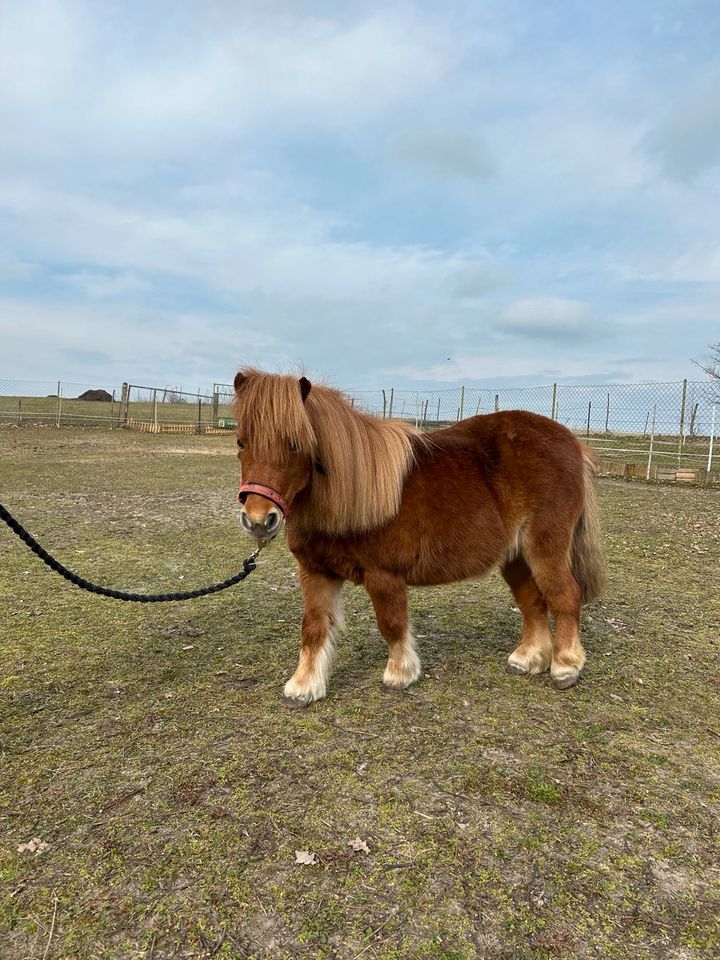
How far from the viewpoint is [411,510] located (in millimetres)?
3230

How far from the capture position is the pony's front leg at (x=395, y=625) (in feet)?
10.5

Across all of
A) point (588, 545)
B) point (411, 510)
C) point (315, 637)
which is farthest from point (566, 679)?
point (315, 637)

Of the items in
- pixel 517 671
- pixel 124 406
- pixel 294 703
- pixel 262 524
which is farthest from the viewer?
pixel 124 406

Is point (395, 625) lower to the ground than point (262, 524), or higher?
lower

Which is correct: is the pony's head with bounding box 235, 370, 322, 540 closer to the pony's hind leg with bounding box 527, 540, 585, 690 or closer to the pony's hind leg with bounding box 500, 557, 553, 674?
the pony's hind leg with bounding box 527, 540, 585, 690

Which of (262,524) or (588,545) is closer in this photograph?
(262,524)

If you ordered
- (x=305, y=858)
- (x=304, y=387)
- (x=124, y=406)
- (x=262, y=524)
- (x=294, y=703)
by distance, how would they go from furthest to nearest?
(x=124, y=406)
(x=294, y=703)
(x=304, y=387)
(x=262, y=524)
(x=305, y=858)

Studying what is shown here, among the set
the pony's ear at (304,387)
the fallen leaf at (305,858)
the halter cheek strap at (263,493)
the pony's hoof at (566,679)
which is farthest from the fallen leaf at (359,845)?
the pony's ear at (304,387)

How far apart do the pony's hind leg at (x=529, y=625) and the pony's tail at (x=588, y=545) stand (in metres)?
0.32

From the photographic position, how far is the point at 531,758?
8.95ft

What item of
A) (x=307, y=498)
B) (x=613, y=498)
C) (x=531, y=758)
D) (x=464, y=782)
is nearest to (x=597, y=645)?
(x=531, y=758)

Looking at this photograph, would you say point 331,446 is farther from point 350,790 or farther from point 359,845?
point 359,845

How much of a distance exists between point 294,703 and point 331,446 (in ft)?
4.83

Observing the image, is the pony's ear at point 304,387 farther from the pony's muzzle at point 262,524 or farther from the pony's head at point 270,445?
the pony's muzzle at point 262,524
